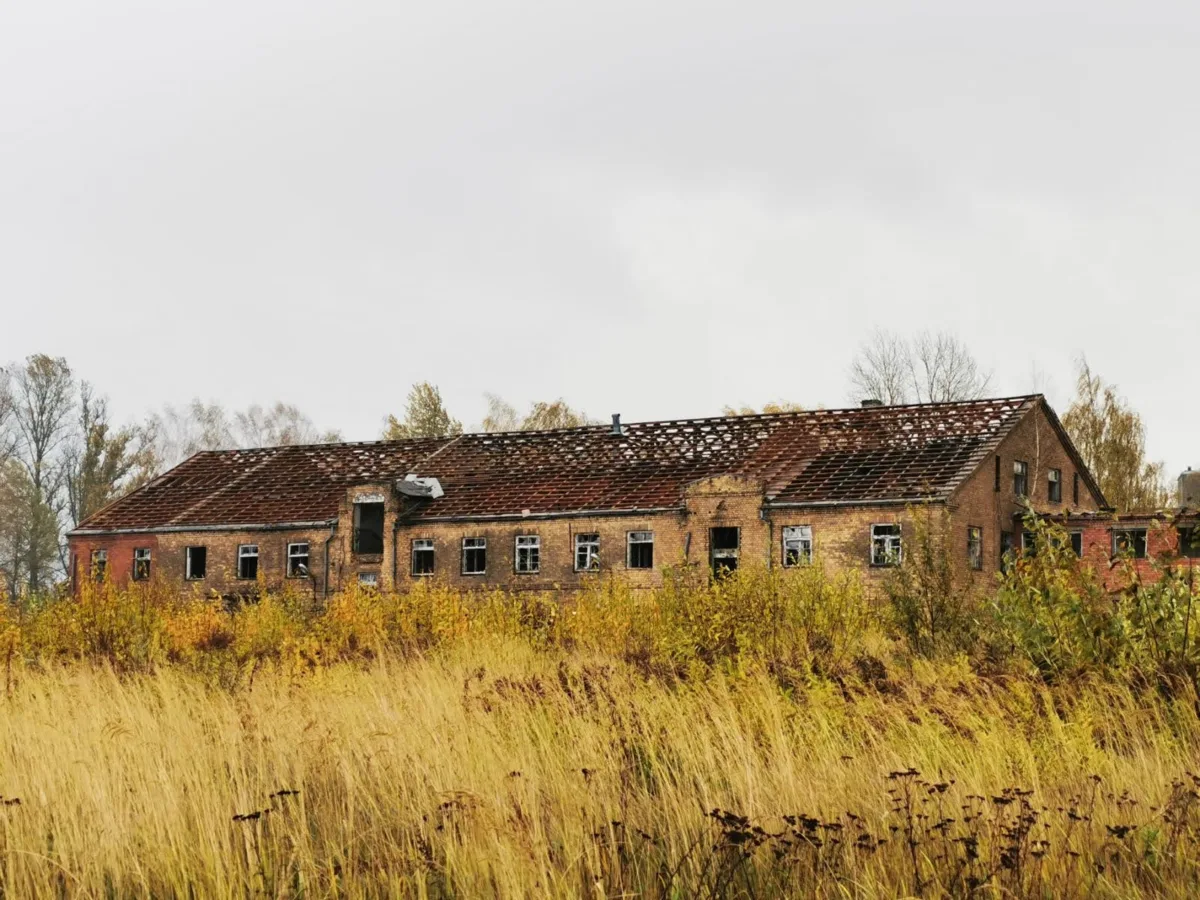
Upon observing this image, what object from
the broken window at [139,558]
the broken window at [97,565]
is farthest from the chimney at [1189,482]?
the broken window at [97,565]

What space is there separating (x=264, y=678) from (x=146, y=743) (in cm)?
381

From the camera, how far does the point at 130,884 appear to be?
19.8 ft

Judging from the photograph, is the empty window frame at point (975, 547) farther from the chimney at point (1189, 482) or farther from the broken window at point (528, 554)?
the chimney at point (1189, 482)

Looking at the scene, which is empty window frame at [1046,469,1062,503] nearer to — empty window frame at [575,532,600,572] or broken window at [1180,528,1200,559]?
empty window frame at [575,532,600,572]

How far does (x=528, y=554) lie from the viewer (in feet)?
128

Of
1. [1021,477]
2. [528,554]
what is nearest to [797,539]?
[528,554]

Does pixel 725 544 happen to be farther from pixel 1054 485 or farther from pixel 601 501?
pixel 1054 485

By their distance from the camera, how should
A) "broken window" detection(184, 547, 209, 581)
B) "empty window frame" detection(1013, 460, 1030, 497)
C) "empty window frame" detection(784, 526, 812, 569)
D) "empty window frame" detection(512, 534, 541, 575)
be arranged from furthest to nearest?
1. "broken window" detection(184, 547, 209, 581)
2. "empty window frame" detection(1013, 460, 1030, 497)
3. "empty window frame" detection(512, 534, 541, 575)
4. "empty window frame" detection(784, 526, 812, 569)

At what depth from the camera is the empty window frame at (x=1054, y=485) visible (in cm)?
4191

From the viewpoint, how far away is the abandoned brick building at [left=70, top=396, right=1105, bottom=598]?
119 feet

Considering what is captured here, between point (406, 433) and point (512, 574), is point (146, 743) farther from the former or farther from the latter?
point (406, 433)

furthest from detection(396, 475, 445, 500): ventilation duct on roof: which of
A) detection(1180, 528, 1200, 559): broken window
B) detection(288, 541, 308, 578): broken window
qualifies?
detection(1180, 528, 1200, 559): broken window

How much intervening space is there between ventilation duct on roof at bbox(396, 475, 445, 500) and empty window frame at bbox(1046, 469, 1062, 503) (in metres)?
18.6

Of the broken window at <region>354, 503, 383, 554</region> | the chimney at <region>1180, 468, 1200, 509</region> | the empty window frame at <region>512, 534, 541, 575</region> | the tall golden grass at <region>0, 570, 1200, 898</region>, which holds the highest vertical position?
the chimney at <region>1180, 468, 1200, 509</region>
